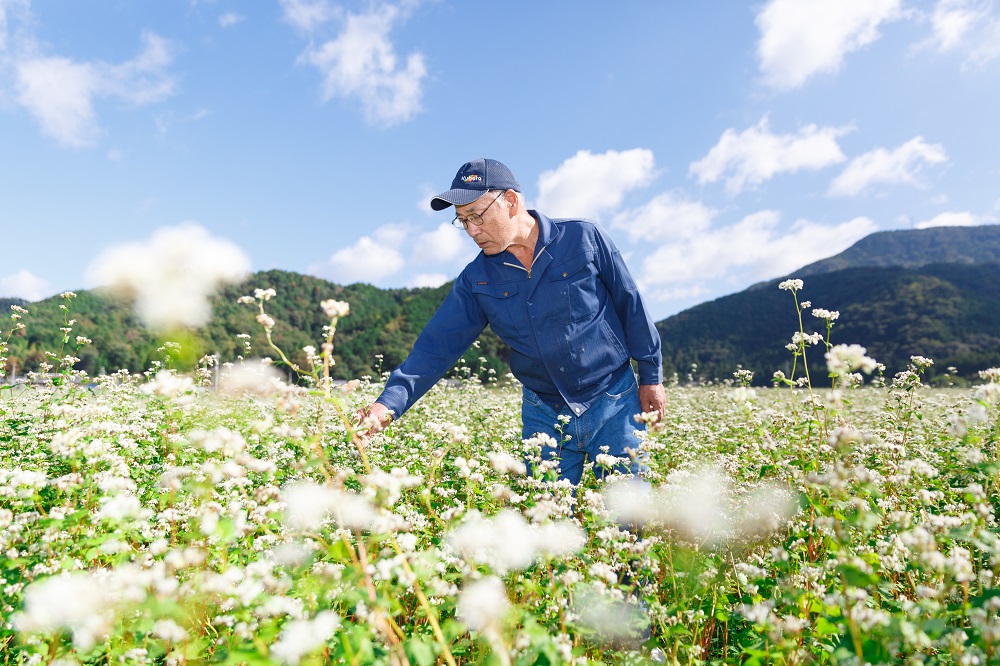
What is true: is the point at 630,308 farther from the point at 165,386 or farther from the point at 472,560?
the point at 165,386

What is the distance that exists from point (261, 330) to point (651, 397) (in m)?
2.94

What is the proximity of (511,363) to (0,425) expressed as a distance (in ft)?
17.6

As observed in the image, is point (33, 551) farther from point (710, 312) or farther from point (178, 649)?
point (710, 312)

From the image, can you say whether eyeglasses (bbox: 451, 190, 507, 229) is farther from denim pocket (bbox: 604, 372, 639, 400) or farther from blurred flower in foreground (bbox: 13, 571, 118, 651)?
blurred flower in foreground (bbox: 13, 571, 118, 651)

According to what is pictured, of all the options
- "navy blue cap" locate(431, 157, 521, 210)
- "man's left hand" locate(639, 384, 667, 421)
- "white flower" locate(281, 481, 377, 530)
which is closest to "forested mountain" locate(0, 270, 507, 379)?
"white flower" locate(281, 481, 377, 530)

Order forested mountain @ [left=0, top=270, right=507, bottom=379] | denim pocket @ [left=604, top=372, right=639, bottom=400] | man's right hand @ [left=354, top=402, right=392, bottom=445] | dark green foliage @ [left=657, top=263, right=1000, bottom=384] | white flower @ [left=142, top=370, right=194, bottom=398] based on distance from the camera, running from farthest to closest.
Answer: dark green foliage @ [left=657, top=263, right=1000, bottom=384] → forested mountain @ [left=0, top=270, right=507, bottom=379] → denim pocket @ [left=604, top=372, right=639, bottom=400] → man's right hand @ [left=354, top=402, right=392, bottom=445] → white flower @ [left=142, top=370, right=194, bottom=398]

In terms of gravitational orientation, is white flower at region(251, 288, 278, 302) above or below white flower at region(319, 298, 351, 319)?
above

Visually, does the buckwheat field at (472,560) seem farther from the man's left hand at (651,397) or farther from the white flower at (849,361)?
the man's left hand at (651,397)

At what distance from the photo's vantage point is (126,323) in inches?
1528

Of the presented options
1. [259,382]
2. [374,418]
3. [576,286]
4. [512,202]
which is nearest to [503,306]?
[576,286]

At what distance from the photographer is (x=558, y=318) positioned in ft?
12.5

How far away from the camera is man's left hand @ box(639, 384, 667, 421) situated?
4.00 metres

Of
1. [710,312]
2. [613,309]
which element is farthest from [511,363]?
[710,312]

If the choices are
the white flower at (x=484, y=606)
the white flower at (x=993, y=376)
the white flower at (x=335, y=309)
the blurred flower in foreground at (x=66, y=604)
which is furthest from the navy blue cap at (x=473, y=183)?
the white flower at (x=993, y=376)
